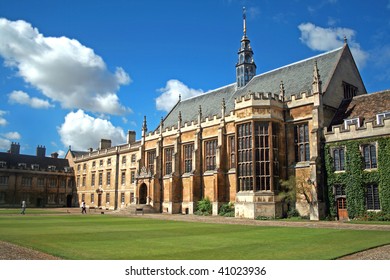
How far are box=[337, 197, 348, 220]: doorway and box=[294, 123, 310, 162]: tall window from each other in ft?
14.6

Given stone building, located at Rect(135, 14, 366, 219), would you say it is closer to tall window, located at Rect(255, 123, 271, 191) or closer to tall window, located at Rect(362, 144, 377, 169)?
tall window, located at Rect(255, 123, 271, 191)

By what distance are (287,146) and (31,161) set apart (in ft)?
184

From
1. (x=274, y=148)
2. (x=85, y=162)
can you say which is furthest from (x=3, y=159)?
(x=274, y=148)

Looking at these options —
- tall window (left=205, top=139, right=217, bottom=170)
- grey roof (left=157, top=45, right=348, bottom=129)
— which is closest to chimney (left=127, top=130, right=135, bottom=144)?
grey roof (left=157, top=45, right=348, bottom=129)

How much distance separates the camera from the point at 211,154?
39.6 metres

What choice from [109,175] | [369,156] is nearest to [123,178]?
[109,175]

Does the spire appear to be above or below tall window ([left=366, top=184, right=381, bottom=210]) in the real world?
above

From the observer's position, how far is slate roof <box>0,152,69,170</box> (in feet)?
Answer: 220

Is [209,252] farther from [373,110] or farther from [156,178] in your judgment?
[156,178]

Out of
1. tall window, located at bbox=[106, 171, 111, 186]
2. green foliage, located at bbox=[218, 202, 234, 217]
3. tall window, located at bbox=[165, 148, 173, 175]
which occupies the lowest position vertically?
green foliage, located at bbox=[218, 202, 234, 217]

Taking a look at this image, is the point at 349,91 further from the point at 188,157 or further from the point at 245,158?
the point at 188,157

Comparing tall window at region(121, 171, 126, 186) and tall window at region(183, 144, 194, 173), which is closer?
tall window at region(183, 144, 194, 173)

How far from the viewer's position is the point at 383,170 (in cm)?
2612

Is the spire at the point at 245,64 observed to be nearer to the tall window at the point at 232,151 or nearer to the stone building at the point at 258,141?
the stone building at the point at 258,141
